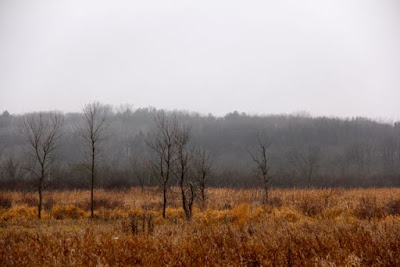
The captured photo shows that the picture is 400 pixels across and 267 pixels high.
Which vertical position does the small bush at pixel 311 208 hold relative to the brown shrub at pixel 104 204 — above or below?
above

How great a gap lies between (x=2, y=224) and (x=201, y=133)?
→ 94028 millimetres

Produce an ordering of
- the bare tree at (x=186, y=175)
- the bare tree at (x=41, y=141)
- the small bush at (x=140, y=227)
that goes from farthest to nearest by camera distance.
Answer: the bare tree at (x=41, y=141) < the bare tree at (x=186, y=175) < the small bush at (x=140, y=227)

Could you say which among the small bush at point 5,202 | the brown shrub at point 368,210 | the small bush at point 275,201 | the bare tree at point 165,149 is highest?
the bare tree at point 165,149

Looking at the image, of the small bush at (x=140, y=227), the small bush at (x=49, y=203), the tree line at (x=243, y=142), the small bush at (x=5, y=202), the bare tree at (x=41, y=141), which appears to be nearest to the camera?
the small bush at (x=140, y=227)

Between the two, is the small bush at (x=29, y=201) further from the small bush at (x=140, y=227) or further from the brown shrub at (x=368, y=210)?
the brown shrub at (x=368, y=210)

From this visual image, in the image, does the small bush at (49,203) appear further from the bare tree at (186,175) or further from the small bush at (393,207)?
the small bush at (393,207)

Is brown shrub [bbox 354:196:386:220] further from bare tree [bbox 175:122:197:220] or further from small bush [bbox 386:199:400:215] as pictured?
bare tree [bbox 175:122:197:220]

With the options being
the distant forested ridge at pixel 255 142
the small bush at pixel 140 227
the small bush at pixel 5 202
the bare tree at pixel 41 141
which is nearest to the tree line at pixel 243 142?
the distant forested ridge at pixel 255 142

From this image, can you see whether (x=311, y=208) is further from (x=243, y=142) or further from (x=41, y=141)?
(x=243, y=142)

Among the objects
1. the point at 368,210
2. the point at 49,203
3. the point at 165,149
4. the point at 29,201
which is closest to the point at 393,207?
the point at 368,210

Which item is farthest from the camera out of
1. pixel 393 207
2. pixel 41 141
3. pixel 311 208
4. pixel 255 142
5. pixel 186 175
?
pixel 255 142

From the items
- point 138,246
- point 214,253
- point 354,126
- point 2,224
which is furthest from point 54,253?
point 354,126

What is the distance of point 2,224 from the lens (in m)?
14.5

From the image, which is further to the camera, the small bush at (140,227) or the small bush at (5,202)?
the small bush at (5,202)
